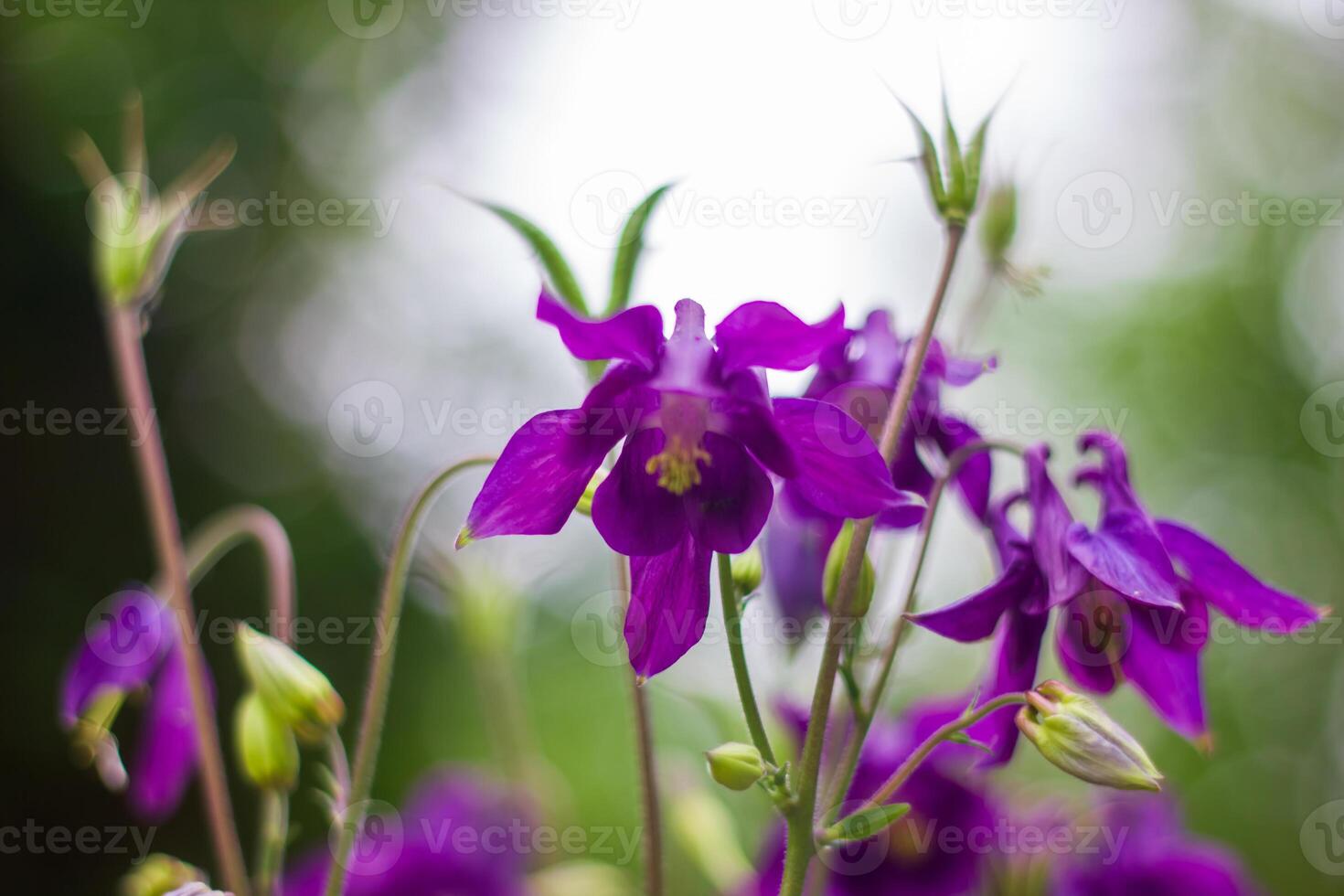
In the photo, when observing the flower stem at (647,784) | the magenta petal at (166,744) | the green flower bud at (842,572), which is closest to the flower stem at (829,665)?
the green flower bud at (842,572)

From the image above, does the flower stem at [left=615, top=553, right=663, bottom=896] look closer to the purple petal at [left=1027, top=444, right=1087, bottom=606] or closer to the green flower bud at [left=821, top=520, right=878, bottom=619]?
the green flower bud at [left=821, top=520, right=878, bottom=619]

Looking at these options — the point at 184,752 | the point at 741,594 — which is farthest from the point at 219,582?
the point at 741,594

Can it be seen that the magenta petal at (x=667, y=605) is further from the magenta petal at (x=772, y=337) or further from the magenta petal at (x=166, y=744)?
the magenta petal at (x=166, y=744)

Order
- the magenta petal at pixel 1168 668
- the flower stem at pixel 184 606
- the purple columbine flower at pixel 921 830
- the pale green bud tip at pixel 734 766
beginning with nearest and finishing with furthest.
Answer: the pale green bud tip at pixel 734 766 < the magenta petal at pixel 1168 668 < the flower stem at pixel 184 606 < the purple columbine flower at pixel 921 830

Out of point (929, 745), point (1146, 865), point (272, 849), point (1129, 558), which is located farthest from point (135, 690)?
point (1146, 865)

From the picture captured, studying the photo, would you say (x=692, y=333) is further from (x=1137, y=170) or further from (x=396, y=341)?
(x=1137, y=170)

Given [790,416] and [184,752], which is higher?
[790,416]
